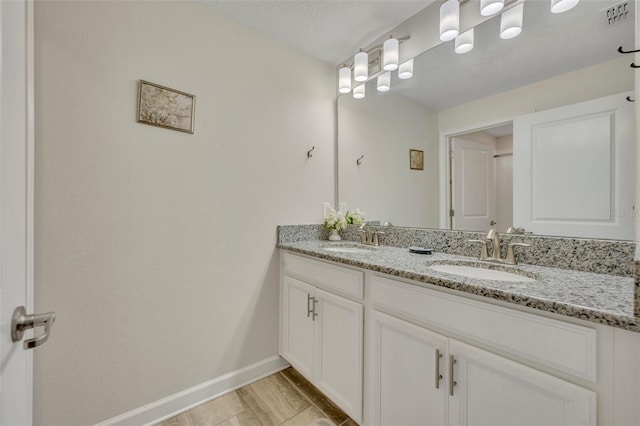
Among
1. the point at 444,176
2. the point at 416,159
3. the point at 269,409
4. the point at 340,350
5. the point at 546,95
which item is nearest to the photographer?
the point at 546,95

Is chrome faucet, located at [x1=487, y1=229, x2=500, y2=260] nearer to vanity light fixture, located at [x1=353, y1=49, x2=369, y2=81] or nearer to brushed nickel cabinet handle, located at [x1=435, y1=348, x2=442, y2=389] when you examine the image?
brushed nickel cabinet handle, located at [x1=435, y1=348, x2=442, y2=389]

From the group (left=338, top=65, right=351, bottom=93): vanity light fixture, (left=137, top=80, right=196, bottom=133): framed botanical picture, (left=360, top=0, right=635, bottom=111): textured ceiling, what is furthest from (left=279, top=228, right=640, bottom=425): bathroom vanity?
(left=338, top=65, right=351, bottom=93): vanity light fixture

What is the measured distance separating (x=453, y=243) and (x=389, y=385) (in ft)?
2.57

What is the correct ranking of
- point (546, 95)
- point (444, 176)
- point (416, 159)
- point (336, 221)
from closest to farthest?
point (546, 95) < point (444, 176) < point (416, 159) < point (336, 221)

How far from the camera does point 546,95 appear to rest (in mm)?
1221

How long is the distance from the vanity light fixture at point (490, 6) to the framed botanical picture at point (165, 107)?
61.6 inches

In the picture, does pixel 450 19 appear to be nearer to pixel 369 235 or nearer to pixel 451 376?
pixel 369 235

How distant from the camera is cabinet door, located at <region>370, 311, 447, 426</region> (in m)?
0.99

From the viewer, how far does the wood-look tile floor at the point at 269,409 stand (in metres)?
1.44

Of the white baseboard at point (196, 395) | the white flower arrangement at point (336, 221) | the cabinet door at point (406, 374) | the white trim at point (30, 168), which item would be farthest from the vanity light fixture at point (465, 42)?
the white baseboard at point (196, 395)

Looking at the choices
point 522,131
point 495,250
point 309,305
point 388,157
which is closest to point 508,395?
point 495,250

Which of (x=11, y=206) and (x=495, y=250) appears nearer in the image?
(x=11, y=206)

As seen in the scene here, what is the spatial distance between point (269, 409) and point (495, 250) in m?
1.46

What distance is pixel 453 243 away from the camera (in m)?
1.49
